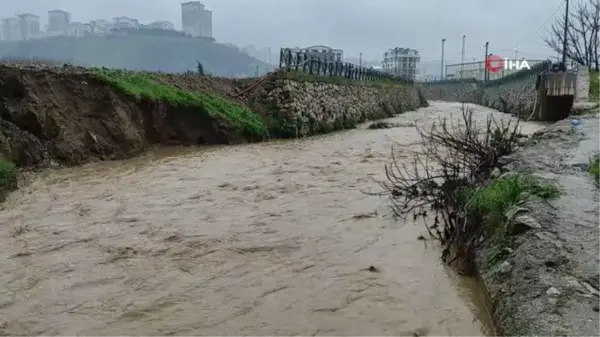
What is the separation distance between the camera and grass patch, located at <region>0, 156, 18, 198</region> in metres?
9.19

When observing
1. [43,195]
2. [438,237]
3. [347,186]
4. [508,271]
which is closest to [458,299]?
[508,271]

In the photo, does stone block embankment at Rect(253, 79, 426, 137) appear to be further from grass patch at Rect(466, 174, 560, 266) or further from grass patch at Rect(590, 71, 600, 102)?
grass patch at Rect(466, 174, 560, 266)

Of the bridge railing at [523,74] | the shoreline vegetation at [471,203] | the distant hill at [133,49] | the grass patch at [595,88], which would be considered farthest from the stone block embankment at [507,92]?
the distant hill at [133,49]

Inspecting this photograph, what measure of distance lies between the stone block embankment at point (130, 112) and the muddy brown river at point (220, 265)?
1856 mm

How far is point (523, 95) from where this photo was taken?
3569 centimetres

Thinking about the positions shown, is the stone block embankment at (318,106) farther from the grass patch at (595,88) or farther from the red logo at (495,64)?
the red logo at (495,64)

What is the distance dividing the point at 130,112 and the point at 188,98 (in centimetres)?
239

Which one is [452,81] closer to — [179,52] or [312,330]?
[179,52]

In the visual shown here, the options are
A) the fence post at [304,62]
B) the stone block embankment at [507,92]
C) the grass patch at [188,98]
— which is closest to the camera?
the grass patch at [188,98]

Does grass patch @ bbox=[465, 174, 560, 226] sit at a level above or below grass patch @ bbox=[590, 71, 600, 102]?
below

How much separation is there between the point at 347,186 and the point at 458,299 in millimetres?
5293

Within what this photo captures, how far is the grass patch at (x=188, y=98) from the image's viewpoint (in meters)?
14.8

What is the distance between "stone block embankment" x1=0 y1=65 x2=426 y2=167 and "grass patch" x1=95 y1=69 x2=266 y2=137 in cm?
3

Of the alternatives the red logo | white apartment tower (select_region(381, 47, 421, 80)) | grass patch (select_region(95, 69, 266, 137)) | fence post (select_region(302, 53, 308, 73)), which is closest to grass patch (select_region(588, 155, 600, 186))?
grass patch (select_region(95, 69, 266, 137))
